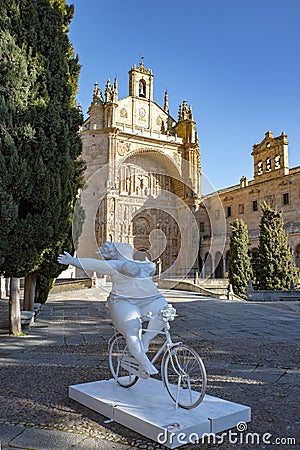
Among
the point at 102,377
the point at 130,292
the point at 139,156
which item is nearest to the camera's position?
the point at 130,292

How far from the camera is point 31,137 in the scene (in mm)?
6852

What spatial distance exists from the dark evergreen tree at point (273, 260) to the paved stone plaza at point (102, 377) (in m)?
12.3

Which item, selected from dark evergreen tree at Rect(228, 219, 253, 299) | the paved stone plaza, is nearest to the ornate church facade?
dark evergreen tree at Rect(228, 219, 253, 299)

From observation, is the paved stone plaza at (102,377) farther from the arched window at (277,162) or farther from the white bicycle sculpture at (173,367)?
the arched window at (277,162)

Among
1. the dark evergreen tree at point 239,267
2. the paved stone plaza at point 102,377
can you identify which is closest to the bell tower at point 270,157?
the dark evergreen tree at point 239,267

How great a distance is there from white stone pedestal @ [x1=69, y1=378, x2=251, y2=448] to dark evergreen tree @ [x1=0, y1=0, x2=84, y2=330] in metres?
3.55

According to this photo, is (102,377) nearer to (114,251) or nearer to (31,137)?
(114,251)

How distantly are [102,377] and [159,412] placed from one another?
1.71 metres

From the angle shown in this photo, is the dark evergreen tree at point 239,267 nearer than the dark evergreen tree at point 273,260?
No

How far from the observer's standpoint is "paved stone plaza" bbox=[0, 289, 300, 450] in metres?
2.91

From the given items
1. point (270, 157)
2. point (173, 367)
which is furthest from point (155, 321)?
point (270, 157)

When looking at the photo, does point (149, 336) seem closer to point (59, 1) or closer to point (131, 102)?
point (59, 1)

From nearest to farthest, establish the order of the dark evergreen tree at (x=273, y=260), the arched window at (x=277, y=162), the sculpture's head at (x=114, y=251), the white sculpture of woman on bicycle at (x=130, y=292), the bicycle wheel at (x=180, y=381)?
1. the bicycle wheel at (x=180, y=381)
2. the white sculpture of woman on bicycle at (x=130, y=292)
3. the sculpture's head at (x=114, y=251)
4. the dark evergreen tree at (x=273, y=260)
5. the arched window at (x=277, y=162)

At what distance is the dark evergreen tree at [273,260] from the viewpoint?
2167 centimetres
